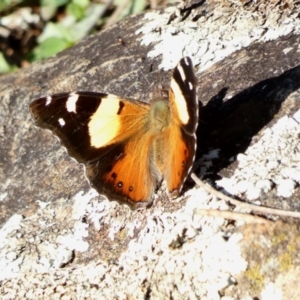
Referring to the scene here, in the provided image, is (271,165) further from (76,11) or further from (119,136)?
(76,11)

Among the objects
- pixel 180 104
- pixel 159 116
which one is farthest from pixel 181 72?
pixel 159 116

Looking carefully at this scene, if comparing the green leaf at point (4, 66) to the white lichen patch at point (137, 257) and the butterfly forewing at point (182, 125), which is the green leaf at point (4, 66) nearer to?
the white lichen patch at point (137, 257)

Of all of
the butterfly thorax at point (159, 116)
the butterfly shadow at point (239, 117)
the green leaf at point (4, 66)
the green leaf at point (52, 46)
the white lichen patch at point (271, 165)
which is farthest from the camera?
the green leaf at point (4, 66)

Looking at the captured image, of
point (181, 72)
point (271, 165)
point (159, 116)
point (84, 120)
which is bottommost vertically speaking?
point (271, 165)

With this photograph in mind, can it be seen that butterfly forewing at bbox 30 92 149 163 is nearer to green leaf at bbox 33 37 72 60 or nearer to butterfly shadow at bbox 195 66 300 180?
butterfly shadow at bbox 195 66 300 180

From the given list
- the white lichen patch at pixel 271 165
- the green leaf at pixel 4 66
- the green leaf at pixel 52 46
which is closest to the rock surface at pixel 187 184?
the white lichen patch at pixel 271 165
